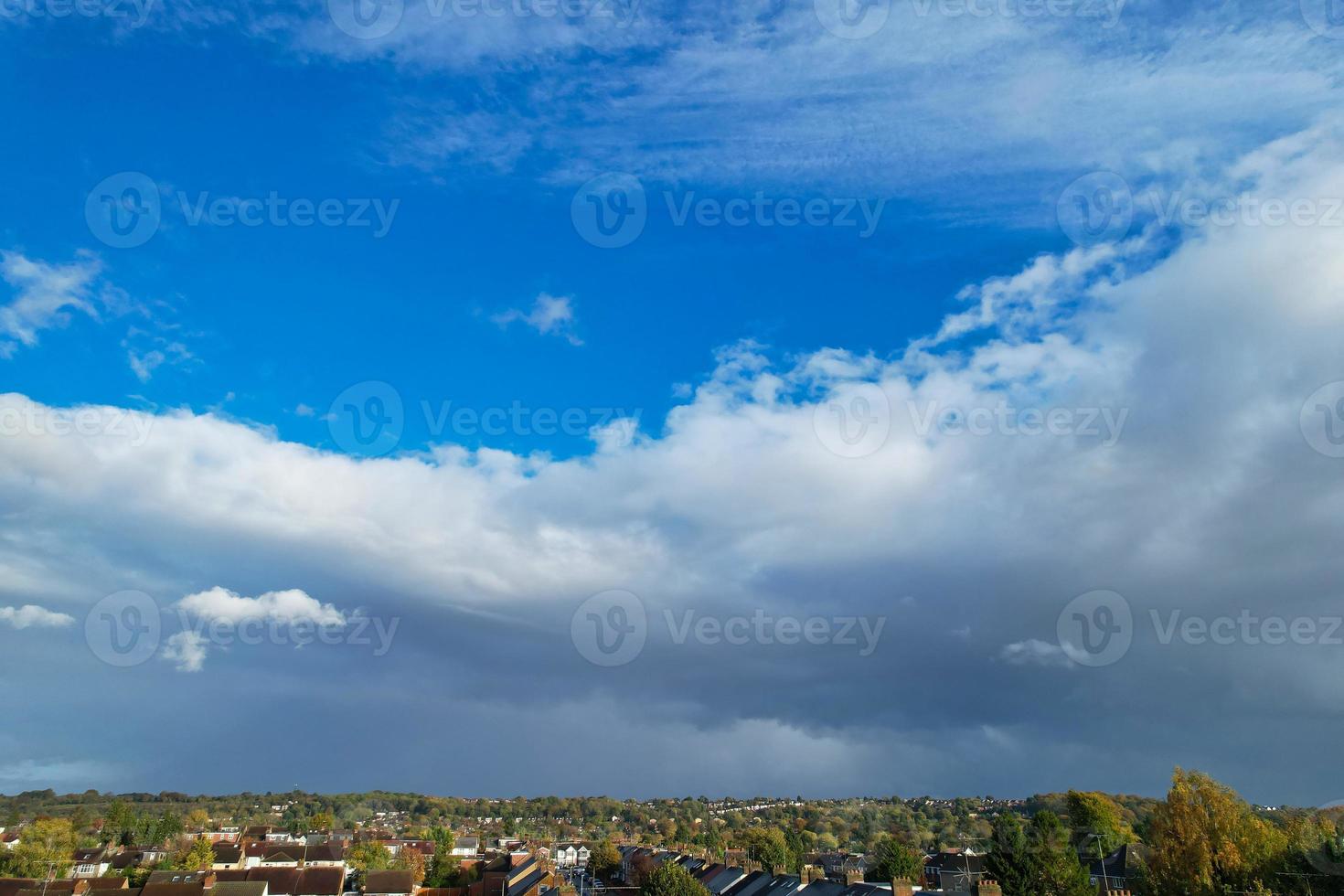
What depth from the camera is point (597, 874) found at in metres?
102

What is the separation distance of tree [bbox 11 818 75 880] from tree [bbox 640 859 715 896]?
65.5 metres

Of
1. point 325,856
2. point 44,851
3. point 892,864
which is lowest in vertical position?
point 325,856

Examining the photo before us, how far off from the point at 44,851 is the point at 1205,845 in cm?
11473

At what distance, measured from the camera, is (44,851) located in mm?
95312

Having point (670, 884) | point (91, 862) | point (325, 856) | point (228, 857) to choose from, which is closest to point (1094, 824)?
point (670, 884)

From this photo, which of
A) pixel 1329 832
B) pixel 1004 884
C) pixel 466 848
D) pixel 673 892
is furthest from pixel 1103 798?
pixel 466 848

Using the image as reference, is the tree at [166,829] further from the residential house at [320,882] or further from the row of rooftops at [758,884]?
the row of rooftops at [758,884]

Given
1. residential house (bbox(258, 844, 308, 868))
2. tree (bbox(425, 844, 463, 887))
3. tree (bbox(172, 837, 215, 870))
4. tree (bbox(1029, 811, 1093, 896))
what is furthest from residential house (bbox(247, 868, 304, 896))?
tree (bbox(1029, 811, 1093, 896))

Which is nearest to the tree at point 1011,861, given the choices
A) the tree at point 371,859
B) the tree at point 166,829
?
the tree at point 371,859

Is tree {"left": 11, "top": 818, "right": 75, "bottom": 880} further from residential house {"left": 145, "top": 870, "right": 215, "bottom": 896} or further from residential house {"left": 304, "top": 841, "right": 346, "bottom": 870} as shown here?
residential house {"left": 304, "top": 841, "right": 346, "bottom": 870}

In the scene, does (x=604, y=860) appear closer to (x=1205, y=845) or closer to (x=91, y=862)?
(x=91, y=862)

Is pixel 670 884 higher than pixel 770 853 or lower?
higher

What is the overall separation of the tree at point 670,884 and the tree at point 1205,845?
29.1 metres

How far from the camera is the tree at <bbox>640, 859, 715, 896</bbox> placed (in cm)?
5650
